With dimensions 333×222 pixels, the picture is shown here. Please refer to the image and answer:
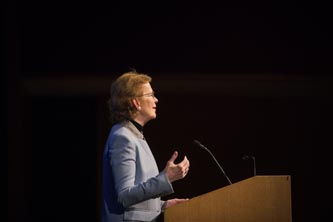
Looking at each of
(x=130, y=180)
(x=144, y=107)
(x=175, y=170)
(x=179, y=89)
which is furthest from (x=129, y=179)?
(x=179, y=89)

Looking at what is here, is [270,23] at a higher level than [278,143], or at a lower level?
higher

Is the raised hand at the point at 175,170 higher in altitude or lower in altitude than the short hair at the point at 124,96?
lower

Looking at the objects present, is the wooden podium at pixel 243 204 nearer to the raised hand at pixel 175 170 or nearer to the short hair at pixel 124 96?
the raised hand at pixel 175 170

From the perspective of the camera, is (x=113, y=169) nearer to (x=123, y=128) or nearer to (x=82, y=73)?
(x=123, y=128)

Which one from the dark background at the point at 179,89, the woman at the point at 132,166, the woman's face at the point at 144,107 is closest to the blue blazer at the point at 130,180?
the woman at the point at 132,166

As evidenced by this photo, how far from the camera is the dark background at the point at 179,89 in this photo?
3809 millimetres

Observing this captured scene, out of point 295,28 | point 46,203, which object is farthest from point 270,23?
point 46,203

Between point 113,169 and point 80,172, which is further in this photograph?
point 80,172

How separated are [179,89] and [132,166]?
1.70m

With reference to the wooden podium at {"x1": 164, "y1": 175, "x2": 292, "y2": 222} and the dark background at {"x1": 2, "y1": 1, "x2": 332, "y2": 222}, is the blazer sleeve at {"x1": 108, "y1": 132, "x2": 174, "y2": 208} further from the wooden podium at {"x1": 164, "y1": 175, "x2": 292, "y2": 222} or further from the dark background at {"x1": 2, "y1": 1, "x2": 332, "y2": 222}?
the dark background at {"x1": 2, "y1": 1, "x2": 332, "y2": 222}

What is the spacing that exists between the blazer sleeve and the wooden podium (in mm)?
113

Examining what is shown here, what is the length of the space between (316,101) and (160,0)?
1.30m

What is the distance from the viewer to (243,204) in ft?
6.78

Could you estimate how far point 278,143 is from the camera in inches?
150
